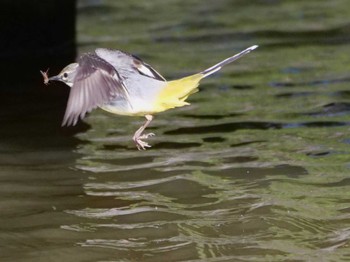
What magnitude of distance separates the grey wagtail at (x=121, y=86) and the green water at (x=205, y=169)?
0.59 m

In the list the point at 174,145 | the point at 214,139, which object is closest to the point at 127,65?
the point at 174,145

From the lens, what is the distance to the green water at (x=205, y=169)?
203 inches

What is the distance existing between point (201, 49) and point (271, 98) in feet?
6.58

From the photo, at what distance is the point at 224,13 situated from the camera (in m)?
11.5

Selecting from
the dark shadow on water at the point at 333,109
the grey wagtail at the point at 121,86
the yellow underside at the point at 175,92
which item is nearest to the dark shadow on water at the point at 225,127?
the dark shadow on water at the point at 333,109

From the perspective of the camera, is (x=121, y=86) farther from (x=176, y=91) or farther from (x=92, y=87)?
(x=176, y=91)

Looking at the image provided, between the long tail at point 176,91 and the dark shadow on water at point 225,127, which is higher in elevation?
the long tail at point 176,91

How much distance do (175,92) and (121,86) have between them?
27 centimetres

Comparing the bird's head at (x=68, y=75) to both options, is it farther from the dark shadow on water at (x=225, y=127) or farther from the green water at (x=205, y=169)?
the dark shadow on water at (x=225, y=127)

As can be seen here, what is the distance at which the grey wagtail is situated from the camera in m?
4.93

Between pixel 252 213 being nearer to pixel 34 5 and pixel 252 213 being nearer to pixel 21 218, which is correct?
pixel 21 218

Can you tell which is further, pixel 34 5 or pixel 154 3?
pixel 154 3

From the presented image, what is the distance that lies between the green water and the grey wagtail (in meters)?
0.59

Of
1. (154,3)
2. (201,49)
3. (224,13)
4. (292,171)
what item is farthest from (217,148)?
(154,3)
